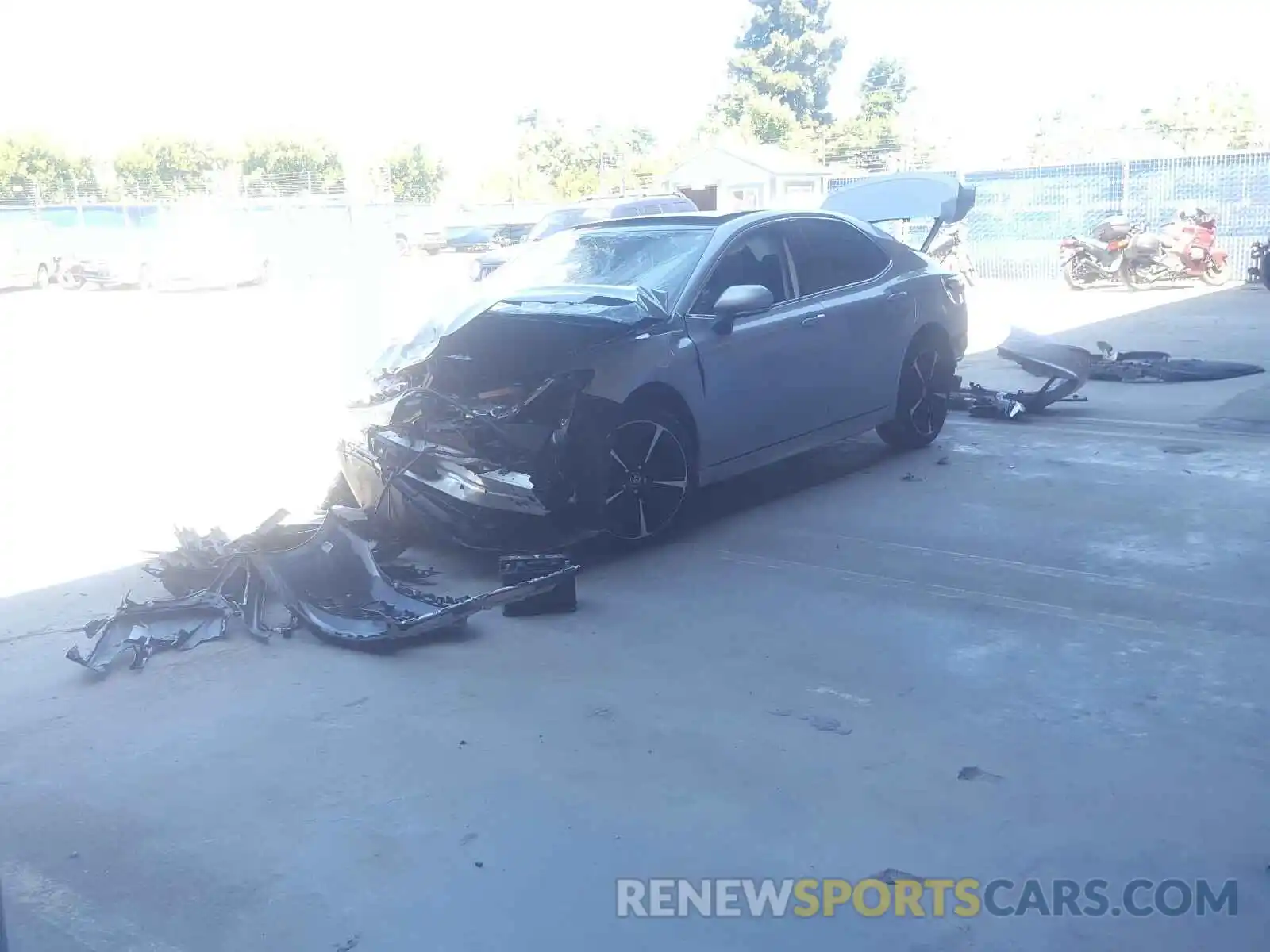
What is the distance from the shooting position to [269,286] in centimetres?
2888

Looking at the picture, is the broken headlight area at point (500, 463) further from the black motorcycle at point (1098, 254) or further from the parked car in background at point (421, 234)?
the parked car in background at point (421, 234)

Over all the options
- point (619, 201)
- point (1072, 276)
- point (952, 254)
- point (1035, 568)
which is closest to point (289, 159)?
point (619, 201)

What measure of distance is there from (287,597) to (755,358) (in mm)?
3020

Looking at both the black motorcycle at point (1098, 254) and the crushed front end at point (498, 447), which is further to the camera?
the black motorcycle at point (1098, 254)

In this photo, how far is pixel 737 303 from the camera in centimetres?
679

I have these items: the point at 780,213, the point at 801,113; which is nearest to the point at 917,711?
the point at 780,213

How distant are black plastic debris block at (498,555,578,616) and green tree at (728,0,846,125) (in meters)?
64.9

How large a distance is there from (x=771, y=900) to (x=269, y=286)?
90.9 feet

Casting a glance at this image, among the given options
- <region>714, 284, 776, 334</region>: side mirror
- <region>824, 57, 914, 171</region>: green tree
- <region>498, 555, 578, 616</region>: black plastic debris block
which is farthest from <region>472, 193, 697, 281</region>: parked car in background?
<region>824, 57, 914, 171</region>: green tree

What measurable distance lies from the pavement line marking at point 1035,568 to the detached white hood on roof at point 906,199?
484 cm

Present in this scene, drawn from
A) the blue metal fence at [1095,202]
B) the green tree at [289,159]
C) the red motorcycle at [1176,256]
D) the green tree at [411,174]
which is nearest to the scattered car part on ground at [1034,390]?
the red motorcycle at [1176,256]

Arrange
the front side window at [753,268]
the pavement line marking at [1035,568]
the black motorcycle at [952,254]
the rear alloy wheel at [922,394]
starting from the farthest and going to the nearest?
the black motorcycle at [952,254]
the rear alloy wheel at [922,394]
the front side window at [753,268]
the pavement line marking at [1035,568]

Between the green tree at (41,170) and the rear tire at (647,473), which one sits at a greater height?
the green tree at (41,170)

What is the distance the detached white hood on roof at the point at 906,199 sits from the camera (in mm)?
10930
